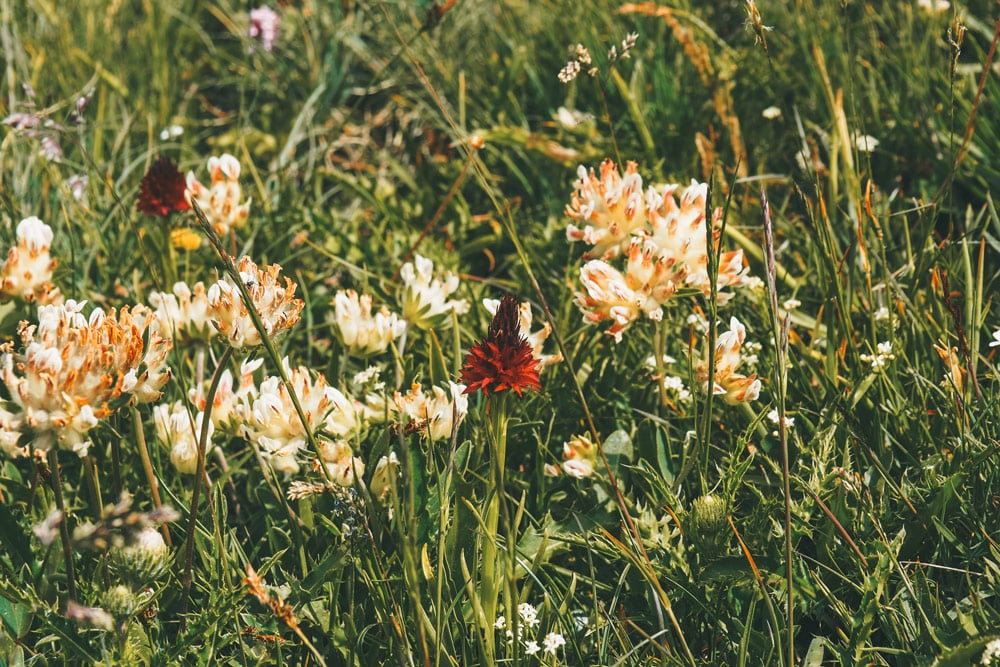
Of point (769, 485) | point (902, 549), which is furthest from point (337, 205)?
Answer: point (902, 549)

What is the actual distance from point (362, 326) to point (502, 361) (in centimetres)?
53

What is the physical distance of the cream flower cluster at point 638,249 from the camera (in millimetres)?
1479

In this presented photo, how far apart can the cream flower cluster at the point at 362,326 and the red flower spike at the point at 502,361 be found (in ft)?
1.55

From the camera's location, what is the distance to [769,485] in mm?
1514

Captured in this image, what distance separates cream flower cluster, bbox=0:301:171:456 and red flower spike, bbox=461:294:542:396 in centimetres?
42

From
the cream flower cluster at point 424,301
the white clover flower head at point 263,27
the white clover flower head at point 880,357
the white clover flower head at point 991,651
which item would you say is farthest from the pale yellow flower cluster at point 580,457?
the white clover flower head at point 263,27

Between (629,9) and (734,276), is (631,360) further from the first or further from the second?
(629,9)

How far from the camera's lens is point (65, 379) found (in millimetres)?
1104

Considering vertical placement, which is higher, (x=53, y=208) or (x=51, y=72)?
(x=51, y=72)

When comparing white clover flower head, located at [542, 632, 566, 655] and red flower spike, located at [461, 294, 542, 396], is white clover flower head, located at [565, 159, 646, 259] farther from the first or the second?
white clover flower head, located at [542, 632, 566, 655]

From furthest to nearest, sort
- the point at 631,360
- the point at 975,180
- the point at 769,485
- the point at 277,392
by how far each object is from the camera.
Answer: the point at 975,180 < the point at 631,360 < the point at 769,485 < the point at 277,392

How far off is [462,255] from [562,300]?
480 millimetres

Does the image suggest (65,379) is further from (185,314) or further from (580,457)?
(580,457)

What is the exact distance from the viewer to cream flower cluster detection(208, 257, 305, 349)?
124cm
